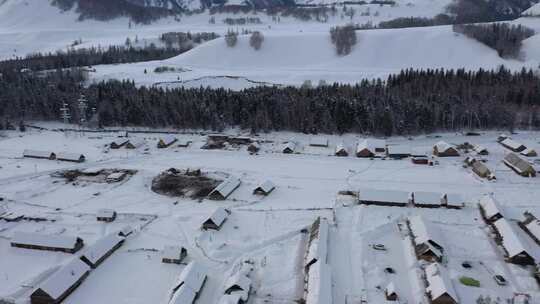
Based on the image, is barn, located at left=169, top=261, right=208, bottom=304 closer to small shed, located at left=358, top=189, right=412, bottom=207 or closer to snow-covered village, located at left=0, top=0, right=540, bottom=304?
snow-covered village, located at left=0, top=0, right=540, bottom=304

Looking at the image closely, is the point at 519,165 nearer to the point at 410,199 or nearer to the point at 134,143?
the point at 410,199

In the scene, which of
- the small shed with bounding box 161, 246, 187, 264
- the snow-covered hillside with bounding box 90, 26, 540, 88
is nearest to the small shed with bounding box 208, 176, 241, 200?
the small shed with bounding box 161, 246, 187, 264

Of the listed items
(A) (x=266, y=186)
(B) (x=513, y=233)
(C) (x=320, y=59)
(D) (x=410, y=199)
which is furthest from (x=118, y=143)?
(C) (x=320, y=59)

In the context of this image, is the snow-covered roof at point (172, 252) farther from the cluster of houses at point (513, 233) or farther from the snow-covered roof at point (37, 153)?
the snow-covered roof at point (37, 153)

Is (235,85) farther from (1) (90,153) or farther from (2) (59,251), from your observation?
(2) (59,251)

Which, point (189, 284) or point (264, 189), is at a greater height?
point (264, 189)

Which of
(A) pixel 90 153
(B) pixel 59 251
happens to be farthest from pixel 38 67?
(B) pixel 59 251
